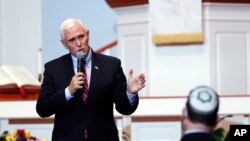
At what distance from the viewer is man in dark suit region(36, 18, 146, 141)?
10.8ft

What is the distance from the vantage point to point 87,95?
3344mm

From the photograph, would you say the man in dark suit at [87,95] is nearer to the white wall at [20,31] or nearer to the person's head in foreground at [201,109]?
the person's head in foreground at [201,109]

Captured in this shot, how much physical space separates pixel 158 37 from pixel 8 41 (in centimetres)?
440

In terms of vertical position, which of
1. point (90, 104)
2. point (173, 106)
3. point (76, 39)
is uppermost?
point (76, 39)

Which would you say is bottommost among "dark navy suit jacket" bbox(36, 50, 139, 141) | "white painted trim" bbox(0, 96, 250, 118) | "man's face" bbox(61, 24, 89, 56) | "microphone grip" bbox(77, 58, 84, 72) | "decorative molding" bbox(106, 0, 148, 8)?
"white painted trim" bbox(0, 96, 250, 118)

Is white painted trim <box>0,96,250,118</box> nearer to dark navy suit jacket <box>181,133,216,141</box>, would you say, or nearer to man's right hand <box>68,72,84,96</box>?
man's right hand <box>68,72,84,96</box>

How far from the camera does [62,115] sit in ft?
11.1

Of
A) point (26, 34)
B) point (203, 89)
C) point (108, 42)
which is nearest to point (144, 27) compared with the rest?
point (108, 42)

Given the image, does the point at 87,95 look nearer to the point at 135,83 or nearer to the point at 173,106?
the point at 135,83

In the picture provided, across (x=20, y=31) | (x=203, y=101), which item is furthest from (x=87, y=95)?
(x=20, y=31)

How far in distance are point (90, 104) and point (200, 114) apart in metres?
1.55

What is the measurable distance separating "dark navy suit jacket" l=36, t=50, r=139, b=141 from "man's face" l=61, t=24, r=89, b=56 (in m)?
0.15

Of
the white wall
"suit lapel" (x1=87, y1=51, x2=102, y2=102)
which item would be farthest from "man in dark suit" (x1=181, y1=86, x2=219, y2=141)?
the white wall

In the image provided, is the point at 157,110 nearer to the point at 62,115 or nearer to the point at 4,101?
the point at 4,101
